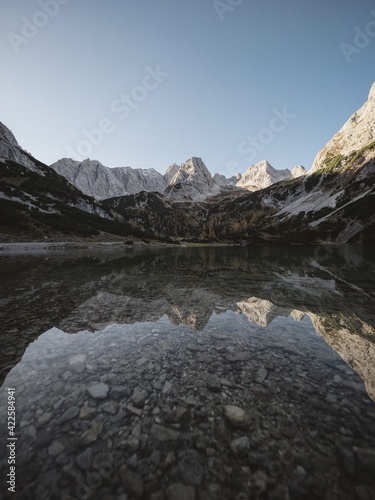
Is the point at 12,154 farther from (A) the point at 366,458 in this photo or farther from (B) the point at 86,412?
(A) the point at 366,458

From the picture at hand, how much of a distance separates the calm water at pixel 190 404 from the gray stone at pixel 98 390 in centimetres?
3

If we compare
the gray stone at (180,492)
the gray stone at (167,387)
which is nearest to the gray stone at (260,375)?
the gray stone at (167,387)

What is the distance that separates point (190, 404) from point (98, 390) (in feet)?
6.52

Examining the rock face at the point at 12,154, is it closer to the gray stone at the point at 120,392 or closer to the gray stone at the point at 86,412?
the gray stone at the point at 120,392

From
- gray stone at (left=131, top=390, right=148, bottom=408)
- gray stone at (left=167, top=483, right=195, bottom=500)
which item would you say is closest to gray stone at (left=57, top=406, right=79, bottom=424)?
gray stone at (left=131, top=390, right=148, bottom=408)

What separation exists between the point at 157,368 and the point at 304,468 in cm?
352

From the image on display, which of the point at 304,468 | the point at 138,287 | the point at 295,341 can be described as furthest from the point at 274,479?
the point at 138,287

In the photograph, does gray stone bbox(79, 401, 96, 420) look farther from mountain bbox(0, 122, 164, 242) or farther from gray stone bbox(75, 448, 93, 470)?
mountain bbox(0, 122, 164, 242)

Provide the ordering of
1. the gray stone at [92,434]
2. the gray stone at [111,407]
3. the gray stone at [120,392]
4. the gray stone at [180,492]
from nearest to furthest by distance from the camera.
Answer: the gray stone at [180,492]
the gray stone at [92,434]
the gray stone at [111,407]
the gray stone at [120,392]

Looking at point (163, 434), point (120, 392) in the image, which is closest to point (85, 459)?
point (163, 434)

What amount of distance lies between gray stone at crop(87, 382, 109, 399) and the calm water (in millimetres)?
30

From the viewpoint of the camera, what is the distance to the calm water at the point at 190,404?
303 cm

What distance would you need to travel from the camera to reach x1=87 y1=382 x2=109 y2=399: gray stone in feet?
15.6

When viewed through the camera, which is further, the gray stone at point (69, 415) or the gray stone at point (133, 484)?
the gray stone at point (69, 415)
